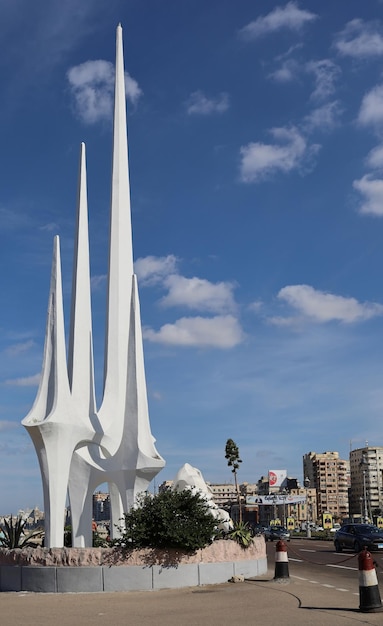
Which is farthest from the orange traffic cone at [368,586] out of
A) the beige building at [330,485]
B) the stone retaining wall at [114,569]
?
the beige building at [330,485]

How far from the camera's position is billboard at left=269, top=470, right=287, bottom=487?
105m

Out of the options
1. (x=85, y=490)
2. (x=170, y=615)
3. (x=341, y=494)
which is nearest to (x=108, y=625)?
(x=170, y=615)

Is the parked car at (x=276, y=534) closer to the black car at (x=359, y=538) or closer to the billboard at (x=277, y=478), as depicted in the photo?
the black car at (x=359, y=538)

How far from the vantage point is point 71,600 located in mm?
13305

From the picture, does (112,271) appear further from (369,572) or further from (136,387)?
(369,572)

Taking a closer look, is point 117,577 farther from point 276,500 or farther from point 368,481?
point 368,481

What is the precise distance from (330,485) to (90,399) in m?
165

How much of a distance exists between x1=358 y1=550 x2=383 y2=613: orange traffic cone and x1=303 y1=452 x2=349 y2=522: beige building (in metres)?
171

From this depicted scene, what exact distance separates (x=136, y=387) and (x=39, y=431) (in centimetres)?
314

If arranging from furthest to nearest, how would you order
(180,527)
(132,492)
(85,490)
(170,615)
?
1. (85,490)
2. (132,492)
3. (180,527)
4. (170,615)

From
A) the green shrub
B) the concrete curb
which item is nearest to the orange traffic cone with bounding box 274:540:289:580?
the concrete curb

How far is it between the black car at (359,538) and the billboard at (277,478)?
76857 mm

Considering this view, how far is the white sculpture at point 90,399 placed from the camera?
61.5 feet

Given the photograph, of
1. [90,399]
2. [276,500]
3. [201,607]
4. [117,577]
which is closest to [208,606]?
[201,607]
